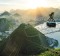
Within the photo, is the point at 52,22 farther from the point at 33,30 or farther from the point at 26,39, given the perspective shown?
the point at 33,30

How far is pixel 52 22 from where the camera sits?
2461 centimetres

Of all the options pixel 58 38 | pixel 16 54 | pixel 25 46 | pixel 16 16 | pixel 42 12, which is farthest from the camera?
pixel 16 16

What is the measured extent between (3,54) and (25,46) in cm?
417

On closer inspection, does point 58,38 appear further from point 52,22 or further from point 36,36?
point 52,22

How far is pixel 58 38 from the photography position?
47.6 meters

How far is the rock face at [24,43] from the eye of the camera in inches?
1247

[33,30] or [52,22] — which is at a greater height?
[52,22]

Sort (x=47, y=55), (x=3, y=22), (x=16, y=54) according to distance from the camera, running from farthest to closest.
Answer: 1. (x=3, y=22)
2. (x=16, y=54)
3. (x=47, y=55)

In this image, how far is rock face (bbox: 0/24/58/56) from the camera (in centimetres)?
3168

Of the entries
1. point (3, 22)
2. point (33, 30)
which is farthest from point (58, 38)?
point (3, 22)

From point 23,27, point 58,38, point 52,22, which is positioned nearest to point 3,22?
point 58,38

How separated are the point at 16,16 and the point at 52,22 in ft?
523

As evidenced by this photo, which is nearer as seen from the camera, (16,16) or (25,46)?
(25,46)

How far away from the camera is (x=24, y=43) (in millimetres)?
33938
